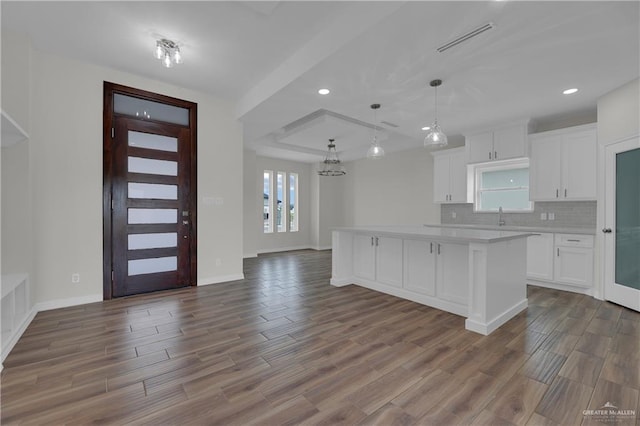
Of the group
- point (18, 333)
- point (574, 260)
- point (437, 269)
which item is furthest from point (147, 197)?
point (574, 260)

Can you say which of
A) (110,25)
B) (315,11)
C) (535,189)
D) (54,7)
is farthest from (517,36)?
(54,7)

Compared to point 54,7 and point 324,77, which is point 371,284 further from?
point 54,7

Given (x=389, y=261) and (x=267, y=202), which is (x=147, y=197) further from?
(x=267, y=202)

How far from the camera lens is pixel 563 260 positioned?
14.0ft

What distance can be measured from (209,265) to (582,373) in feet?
14.7

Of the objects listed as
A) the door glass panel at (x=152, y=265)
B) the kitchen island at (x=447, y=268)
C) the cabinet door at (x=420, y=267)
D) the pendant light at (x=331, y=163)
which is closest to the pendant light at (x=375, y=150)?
the kitchen island at (x=447, y=268)

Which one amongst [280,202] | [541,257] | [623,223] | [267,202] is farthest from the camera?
[280,202]

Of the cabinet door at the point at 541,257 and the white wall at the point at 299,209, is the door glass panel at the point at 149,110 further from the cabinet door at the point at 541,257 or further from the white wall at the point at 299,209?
the cabinet door at the point at 541,257

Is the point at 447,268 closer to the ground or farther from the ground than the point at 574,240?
closer to the ground

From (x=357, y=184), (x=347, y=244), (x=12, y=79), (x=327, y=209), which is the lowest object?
(x=347, y=244)

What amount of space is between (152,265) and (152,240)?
1.19 ft

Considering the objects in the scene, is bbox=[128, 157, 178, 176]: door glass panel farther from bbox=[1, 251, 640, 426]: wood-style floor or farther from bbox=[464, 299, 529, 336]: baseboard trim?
bbox=[464, 299, 529, 336]: baseboard trim

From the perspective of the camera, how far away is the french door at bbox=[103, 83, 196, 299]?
3738 millimetres

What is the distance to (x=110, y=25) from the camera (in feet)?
9.22
